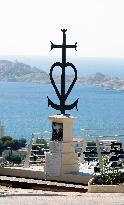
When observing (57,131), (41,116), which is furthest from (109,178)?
(41,116)

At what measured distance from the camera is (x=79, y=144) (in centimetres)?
1858

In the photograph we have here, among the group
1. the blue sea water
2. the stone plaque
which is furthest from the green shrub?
the blue sea water

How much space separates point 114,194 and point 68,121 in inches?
133

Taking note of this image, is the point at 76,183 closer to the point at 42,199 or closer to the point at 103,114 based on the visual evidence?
the point at 42,199

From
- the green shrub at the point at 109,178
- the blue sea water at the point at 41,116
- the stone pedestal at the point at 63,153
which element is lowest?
the blue sea water at the point at 41,116

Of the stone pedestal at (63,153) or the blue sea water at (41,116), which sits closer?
the stone pedestal at (63,153)

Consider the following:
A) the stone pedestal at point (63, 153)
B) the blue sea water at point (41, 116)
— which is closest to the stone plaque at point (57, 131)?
the stone pedestal at point (63, 153)

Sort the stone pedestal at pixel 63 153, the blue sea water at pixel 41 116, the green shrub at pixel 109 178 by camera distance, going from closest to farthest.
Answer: the green shrub at pixel 109 178, the stone pedestal at pixel 63 153, the blue sea water at pixel 41 116

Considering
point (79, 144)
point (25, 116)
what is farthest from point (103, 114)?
point (79, 144)

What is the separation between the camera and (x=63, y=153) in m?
16.6

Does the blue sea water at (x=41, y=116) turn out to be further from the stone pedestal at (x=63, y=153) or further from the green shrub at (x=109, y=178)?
the green shrub at (x=109, y=178)

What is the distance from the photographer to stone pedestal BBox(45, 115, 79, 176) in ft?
54.4

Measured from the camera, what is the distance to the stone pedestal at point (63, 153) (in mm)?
16578

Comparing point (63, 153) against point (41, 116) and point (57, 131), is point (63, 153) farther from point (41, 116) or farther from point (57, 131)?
point (41, 116)
